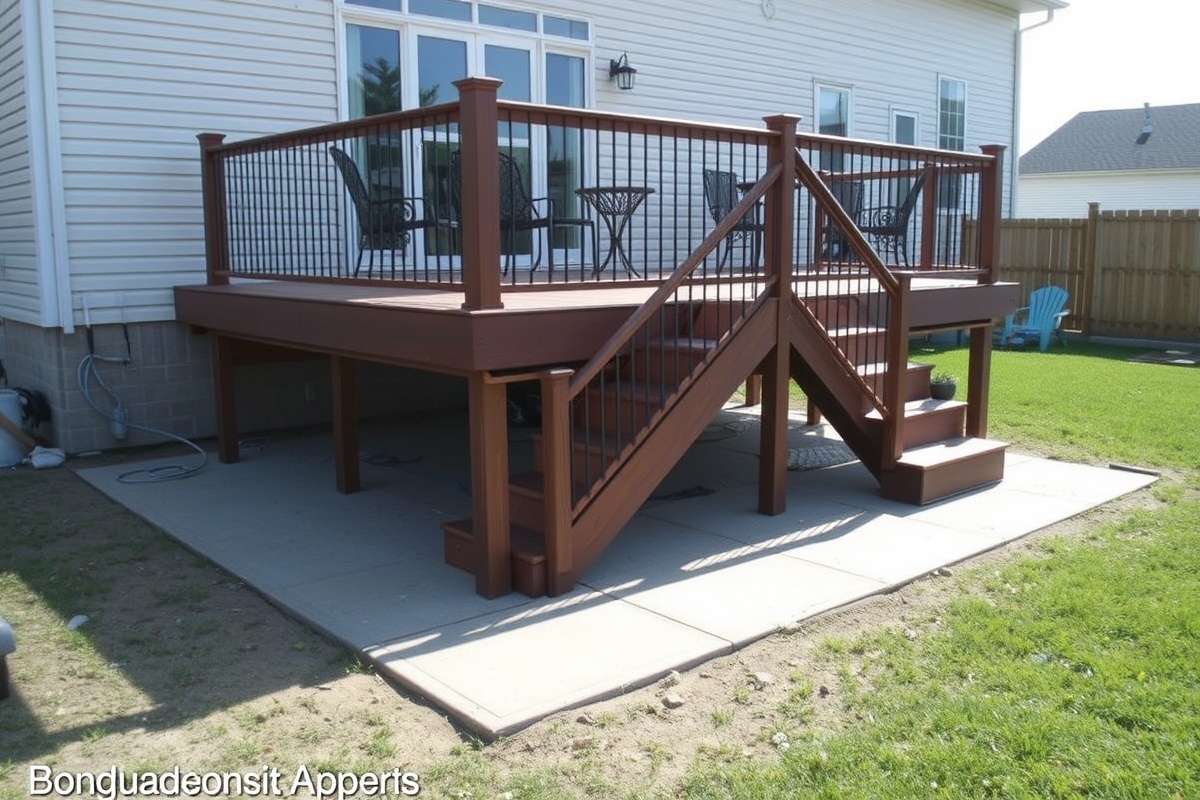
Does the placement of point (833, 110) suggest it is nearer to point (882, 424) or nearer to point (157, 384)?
point (882, 424)

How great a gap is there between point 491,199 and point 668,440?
1.36 metres

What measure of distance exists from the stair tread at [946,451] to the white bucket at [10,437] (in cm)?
567

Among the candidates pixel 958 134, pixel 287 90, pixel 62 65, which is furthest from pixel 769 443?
pixel 958 134

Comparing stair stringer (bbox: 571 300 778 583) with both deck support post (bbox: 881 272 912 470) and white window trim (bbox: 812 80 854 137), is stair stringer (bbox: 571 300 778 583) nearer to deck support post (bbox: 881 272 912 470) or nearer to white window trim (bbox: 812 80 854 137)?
deck support post (bbox: 881 272 912 470)

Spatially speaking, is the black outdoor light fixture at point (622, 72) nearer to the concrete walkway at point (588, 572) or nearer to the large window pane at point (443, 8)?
the large window pane at point (443, 8)

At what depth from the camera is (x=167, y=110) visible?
720cm

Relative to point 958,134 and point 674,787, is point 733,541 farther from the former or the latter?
point 958,134

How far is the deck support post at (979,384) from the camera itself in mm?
6867

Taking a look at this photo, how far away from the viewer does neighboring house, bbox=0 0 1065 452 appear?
22.6 ft

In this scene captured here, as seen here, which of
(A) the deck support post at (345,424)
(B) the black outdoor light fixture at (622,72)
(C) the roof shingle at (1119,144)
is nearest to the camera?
(A) the deck support post at (345,424)

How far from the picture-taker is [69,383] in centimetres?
706

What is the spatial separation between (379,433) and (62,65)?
3271mm

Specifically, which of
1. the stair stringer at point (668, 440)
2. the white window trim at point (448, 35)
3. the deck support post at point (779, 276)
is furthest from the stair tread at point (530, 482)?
the white window trim at point (448, 35)

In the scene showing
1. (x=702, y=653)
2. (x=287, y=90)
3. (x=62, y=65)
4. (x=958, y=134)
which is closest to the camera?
(x=702, y=653)
